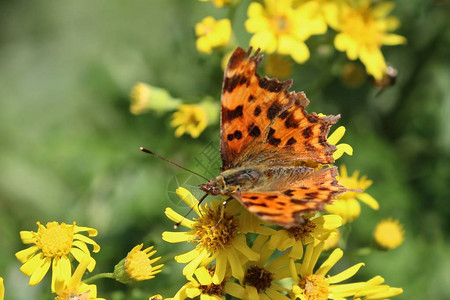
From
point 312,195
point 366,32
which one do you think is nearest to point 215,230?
point 312,195

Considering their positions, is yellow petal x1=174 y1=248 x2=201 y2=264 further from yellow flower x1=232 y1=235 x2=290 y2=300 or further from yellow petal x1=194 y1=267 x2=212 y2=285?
yellow flower x1=232 y1=235 x2=290 y2=300

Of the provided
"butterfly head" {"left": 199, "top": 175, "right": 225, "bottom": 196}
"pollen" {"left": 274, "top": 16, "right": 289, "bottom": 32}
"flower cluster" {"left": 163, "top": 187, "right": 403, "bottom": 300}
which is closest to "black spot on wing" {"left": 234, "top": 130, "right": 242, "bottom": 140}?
"butterfly head" {"left": 199, "top": 175, "right": 225, "bottom": 196}

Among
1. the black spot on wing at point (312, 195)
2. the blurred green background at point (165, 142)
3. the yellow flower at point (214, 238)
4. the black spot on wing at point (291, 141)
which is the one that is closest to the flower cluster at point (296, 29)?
the blurred green background at point (165, 142)

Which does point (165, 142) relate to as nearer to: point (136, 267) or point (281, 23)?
point (281, 23)

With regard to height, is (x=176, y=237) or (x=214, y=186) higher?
(x=214, y=186)

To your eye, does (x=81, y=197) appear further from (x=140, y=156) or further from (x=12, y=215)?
(x=12, y=215)
